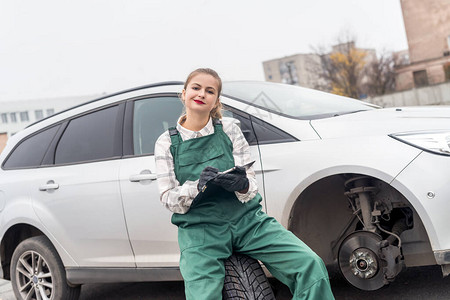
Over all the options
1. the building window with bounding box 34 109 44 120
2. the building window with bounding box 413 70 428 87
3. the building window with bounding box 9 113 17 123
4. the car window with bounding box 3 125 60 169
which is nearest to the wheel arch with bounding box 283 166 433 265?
the car window with bounding box 3 125 60 169

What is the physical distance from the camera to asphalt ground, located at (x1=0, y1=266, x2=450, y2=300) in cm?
409

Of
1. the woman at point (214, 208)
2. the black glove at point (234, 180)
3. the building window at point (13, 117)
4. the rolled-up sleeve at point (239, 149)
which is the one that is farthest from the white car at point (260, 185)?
the building window at point (13, 117)

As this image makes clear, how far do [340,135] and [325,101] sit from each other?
92 centimetres

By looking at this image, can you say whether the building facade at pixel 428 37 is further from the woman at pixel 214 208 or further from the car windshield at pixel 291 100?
the woman at pixel 214 208

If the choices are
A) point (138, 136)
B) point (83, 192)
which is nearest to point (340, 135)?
point (138, 136)

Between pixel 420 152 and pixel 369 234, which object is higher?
pixel 420 152

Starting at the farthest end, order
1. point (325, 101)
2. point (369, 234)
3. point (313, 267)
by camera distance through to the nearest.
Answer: point (325, 101), point (369, 234), point (313, 267)

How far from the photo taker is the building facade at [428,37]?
51.3 meters

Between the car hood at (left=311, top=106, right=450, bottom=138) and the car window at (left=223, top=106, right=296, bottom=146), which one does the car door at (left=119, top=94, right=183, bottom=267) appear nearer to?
the car window at (left=223, top=106, right=296, bottom=146)

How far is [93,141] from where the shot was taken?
4.71 meters

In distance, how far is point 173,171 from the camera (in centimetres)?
287

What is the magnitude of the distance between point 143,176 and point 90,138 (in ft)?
2.84

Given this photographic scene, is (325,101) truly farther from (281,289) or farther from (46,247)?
(46,247)

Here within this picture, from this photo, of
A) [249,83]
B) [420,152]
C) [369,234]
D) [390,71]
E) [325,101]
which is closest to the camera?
[420,152]
